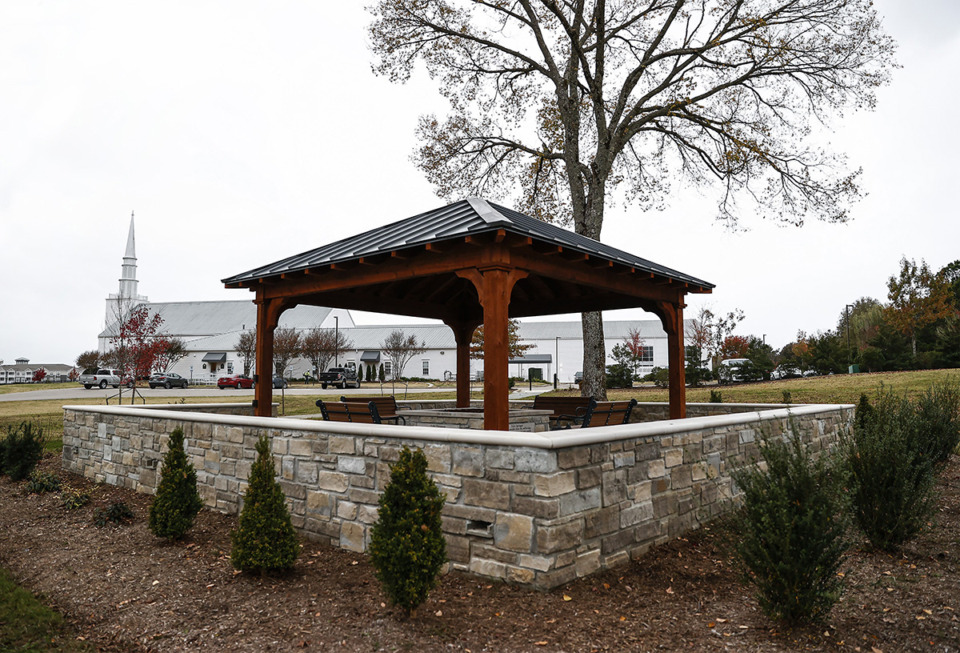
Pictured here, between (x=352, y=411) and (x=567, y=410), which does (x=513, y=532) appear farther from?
(x=567, y=410)

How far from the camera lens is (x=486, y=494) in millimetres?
4902

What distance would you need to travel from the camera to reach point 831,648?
3701mm

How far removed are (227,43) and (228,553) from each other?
7603mm

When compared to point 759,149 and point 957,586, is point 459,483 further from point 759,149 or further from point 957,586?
point 759,149

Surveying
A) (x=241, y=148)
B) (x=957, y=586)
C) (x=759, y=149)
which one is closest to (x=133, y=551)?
(x=957, y=586)

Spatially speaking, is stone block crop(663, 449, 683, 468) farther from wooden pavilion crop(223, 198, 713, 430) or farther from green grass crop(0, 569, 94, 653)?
green grass crop(0, 569, 94, 653)

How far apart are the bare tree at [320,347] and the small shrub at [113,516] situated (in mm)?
40127

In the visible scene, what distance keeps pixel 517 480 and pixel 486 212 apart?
3310mm

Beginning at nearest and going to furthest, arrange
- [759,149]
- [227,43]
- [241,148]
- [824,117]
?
[227,43] → [241,148] → [759,149] → [824,117]

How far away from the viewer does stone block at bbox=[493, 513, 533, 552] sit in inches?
183

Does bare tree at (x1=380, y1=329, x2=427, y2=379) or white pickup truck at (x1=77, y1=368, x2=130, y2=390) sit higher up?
bare tree at (x1=380, y1=329, x2=427, y2=379)

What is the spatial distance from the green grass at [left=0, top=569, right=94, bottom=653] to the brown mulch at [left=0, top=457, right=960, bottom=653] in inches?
5.1

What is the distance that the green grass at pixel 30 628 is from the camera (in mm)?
4141

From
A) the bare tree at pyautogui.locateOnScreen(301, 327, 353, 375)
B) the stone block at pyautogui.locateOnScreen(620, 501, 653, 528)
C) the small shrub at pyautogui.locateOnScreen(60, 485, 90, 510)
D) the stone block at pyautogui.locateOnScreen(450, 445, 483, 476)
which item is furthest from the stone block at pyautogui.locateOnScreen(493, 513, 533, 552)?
the bare tree at pyautogui.locateOnScreen(301, 327, 353, 375)
